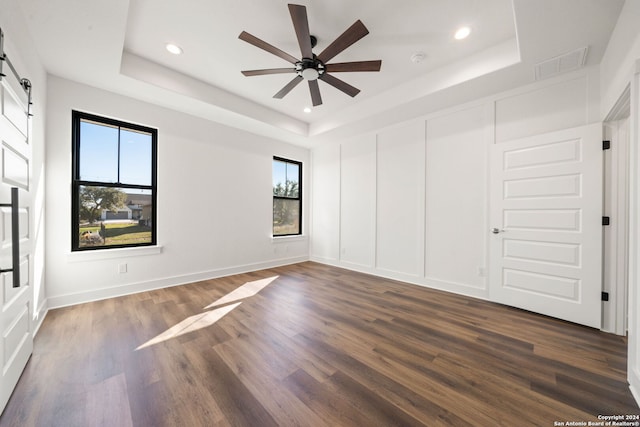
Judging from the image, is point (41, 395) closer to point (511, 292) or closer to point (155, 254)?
point (155, 254)

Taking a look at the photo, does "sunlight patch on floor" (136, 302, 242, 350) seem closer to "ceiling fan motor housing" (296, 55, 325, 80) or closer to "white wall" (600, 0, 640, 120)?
"ceiling fan motor housing" (296, 55, 325, 80)

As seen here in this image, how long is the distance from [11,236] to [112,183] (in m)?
2.12

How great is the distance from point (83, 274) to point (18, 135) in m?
2.15

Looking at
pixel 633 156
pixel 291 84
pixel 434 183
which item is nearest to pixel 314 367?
pixel 633 156

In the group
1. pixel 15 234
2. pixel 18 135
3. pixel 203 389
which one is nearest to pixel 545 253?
pixel 203 389

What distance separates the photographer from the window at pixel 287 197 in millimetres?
5516

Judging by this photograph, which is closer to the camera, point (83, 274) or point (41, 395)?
point (41, 395)

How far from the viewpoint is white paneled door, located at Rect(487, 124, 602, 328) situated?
8.39 ft

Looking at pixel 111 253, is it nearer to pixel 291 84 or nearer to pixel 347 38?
pixel 291 84

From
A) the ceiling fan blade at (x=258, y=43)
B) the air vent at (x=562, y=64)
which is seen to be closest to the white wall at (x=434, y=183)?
the air vent at (x=562, y=64)

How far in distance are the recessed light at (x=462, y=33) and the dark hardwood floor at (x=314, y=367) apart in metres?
Answer: 3.10

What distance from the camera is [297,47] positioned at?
2.85 m

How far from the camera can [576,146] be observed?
264 centimetres

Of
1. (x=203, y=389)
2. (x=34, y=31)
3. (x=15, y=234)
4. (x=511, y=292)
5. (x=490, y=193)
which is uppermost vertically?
(x=34, y=31)
